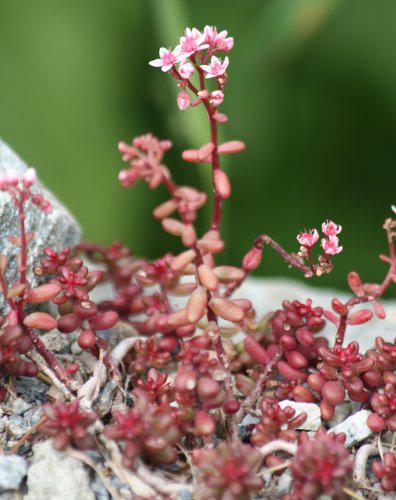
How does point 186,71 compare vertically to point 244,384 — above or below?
above

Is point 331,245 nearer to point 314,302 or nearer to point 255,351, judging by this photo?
point 255,351

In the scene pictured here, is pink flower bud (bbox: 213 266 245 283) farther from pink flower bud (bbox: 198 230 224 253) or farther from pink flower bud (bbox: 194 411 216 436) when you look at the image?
pink flower bud (bbox: 194 411 216 436)

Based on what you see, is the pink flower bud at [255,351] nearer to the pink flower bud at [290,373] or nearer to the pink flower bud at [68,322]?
the pink flower bud at [290,373]

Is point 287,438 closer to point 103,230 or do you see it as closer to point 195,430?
point 195,430

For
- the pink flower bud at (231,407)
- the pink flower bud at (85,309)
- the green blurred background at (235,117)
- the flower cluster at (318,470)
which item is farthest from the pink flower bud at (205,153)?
the green blurred background at (235,117)

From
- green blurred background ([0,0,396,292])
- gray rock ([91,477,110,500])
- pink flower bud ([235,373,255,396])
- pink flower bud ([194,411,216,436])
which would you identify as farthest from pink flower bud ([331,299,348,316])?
green blurred background ([0,0,396,292])

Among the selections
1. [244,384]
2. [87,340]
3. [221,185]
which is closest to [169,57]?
[221,185]

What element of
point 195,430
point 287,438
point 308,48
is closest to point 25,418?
point 195,430
